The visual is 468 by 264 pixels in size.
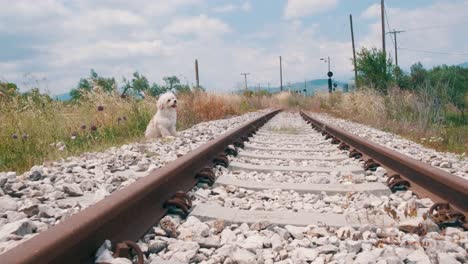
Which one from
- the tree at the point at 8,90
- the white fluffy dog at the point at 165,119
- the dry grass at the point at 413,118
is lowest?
the dry grass at the point at 413,118

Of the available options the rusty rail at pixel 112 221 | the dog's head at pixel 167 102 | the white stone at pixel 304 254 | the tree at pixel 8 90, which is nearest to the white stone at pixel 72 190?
the rusty rail at pixel 112 221

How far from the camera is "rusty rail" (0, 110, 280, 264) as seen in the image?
1.62m

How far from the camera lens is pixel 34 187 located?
343 cm

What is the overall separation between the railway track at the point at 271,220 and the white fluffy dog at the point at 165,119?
12.1 feet

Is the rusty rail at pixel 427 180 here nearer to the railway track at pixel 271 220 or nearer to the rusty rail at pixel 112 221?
the railway track at pixel 271 220

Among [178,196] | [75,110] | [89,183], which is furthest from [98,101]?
[178,196]

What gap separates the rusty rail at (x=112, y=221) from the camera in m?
1.62

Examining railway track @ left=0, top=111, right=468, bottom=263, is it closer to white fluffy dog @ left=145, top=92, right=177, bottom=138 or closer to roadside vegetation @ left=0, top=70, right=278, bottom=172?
roadside vegetation @ left=0, top=70, right=278, bottom=172

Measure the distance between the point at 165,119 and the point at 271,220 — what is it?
5436mm

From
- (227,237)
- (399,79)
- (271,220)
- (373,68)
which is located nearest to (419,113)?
(271,220)

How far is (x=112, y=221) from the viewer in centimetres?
217

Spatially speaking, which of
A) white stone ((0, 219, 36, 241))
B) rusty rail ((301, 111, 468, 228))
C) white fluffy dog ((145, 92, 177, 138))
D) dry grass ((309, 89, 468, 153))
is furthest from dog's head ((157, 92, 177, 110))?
white stone ((0, 219, 36, 241))

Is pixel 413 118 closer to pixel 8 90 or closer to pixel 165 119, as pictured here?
pixel 165 119

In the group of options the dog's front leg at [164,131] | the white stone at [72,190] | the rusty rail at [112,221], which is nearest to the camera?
the rusty rail at [112,221]
